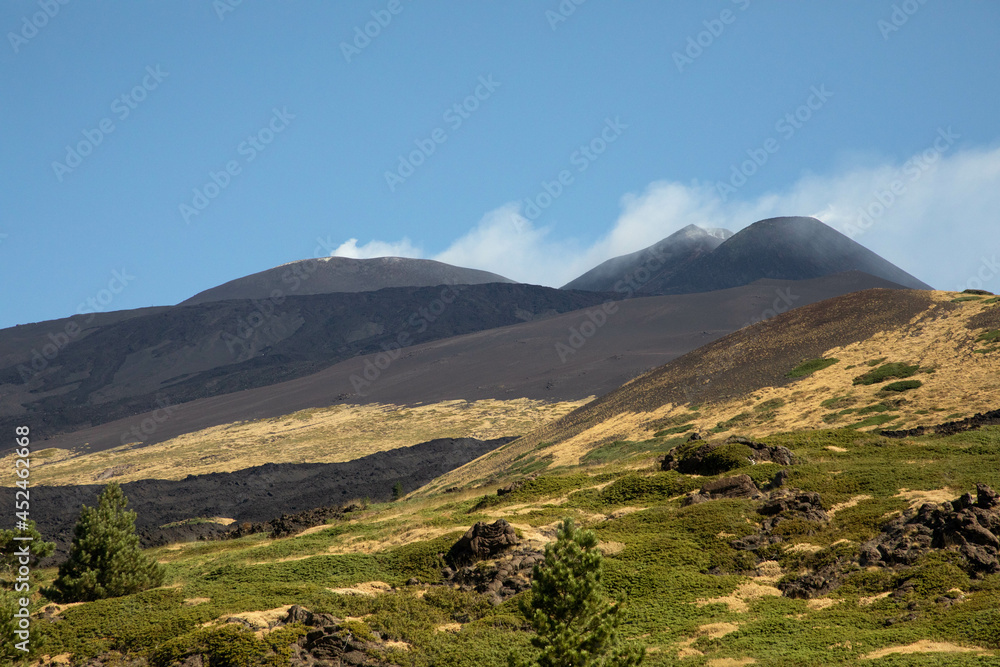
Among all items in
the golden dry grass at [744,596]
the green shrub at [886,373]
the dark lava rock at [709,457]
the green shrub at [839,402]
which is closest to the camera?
the golden dry grass at [744,596]

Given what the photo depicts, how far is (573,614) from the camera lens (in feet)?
45.9

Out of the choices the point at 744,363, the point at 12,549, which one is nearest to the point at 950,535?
the point at 12,549

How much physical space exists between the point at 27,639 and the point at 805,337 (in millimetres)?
48173

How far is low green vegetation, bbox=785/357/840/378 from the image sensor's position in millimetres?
45916

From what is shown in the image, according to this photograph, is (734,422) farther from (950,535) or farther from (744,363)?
(950,535)

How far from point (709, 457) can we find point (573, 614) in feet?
56.1

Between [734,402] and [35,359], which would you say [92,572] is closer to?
[734,402]

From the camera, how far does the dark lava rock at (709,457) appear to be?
96.5ft

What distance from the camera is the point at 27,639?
16188 mm

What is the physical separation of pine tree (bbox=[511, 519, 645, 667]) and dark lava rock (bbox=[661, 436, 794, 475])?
52.9ft

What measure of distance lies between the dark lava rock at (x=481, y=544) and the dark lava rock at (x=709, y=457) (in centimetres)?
942

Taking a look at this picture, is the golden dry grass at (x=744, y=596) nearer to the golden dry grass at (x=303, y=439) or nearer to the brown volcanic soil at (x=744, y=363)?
the brown volcanic soil at (x=744, y=363)

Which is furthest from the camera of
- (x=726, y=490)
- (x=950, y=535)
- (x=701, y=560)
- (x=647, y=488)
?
(x=647, y=488)

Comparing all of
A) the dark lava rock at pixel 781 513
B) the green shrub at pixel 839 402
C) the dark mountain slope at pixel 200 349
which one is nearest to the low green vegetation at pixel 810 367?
the green shrub at pixel 839 402
